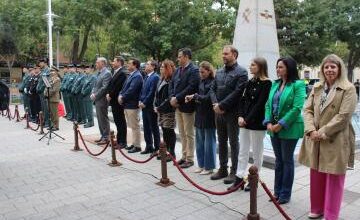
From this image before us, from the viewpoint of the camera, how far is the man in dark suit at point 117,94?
367 inches

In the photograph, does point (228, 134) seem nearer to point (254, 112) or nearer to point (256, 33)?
point (254, 112)

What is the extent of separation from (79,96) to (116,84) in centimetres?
497

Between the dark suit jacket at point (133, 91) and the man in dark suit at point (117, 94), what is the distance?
47cm

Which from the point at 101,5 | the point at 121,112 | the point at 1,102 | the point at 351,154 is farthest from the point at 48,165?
the point at 101,5

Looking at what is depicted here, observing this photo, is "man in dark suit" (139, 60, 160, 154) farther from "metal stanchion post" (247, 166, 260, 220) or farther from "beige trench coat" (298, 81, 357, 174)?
"beige trench coat" (298, 81, 357, 174)

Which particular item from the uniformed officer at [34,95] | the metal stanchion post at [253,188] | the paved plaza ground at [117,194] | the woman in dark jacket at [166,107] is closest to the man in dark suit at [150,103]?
the woman in dark jacket at [166,107]

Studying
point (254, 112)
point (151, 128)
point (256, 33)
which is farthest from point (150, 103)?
point (256, 33)

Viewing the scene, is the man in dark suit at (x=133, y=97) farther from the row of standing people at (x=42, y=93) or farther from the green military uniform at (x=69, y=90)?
the green military uniform at (x=69, y=90)

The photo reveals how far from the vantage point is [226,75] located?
622 centimetres

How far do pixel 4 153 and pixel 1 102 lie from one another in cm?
217

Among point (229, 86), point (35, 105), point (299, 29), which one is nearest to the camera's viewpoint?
point (229, 86)

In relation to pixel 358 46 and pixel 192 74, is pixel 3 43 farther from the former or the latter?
pixel 192 74

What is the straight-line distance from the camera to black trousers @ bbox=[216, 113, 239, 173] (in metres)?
6.28

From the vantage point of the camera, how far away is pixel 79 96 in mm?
13898
